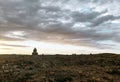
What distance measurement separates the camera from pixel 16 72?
3406 centimetres

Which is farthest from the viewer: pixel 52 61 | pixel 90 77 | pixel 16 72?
pixel 52 61

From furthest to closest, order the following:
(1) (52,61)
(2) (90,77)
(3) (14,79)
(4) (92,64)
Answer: (1) (52,61), (4) (92,64), (3) (14,79), (2) (90,77)

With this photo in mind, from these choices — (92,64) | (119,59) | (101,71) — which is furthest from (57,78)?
(119,59)

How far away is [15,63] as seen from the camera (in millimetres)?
42000

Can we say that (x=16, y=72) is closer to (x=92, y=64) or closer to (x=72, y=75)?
(x=72, y=75)

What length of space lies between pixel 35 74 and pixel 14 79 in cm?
256

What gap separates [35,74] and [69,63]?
8.94 metres

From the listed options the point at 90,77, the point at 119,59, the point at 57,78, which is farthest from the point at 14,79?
the point at 119,59

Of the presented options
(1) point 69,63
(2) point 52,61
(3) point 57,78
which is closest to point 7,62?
(2) point 52,61

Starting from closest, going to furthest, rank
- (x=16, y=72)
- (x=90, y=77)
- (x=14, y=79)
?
(x=90, y=77) → (x=14, y=79) → (x=16, y=72)

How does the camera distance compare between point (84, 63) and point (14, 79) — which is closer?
point (14, 79)

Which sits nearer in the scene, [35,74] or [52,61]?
[35,74]

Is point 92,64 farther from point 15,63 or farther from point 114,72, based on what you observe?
point 15,63

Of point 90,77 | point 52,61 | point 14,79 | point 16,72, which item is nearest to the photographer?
point 90,77
